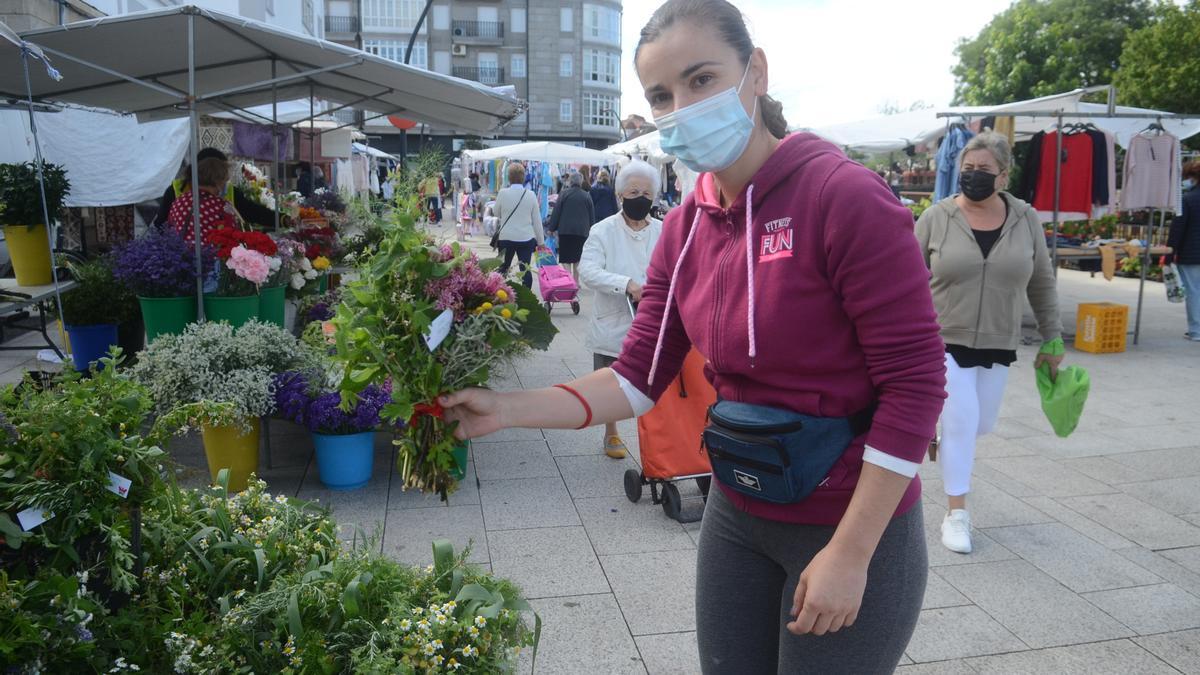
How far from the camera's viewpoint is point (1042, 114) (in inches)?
347

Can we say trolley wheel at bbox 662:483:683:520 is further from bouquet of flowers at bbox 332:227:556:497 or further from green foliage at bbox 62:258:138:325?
green foliage at bbox 62:258:138:325

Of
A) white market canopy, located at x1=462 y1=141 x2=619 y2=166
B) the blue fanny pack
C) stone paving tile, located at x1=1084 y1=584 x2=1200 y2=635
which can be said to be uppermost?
white market canopy, located at x1=462 y1=141 x2=619 y2=166

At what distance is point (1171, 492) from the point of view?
545cm

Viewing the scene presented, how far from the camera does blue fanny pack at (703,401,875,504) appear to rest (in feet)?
5.41

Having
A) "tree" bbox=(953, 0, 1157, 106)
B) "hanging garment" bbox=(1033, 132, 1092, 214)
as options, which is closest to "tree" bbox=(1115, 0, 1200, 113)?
"tree" bbox=(953, 0, 1157, 106)

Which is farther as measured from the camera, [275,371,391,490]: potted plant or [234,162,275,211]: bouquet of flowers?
[234,162,275,211]: bouquet of flowers

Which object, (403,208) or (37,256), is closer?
(403,208)

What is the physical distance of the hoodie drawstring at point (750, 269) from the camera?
168 centimetres

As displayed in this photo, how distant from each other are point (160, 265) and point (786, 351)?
16.7ft

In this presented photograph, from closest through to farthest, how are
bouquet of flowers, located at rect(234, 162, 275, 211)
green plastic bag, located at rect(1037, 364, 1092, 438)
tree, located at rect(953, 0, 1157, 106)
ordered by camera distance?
green plastic bag, located at rect(1037, 364, 1092, 438)
bouquet of flowers, located at rect(234, 162, 275, 211)
tree, located at rect(953, 0, 1157, 106)

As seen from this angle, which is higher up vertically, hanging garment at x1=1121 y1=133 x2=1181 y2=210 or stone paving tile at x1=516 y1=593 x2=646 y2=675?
hanging garment at x1=1121 y1=133 x2=1181 y2=210

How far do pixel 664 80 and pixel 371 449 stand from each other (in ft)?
13.1

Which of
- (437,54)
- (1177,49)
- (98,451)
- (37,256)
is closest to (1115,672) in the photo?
(98,451)

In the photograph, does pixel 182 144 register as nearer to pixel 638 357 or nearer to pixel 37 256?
pixel 37 256
